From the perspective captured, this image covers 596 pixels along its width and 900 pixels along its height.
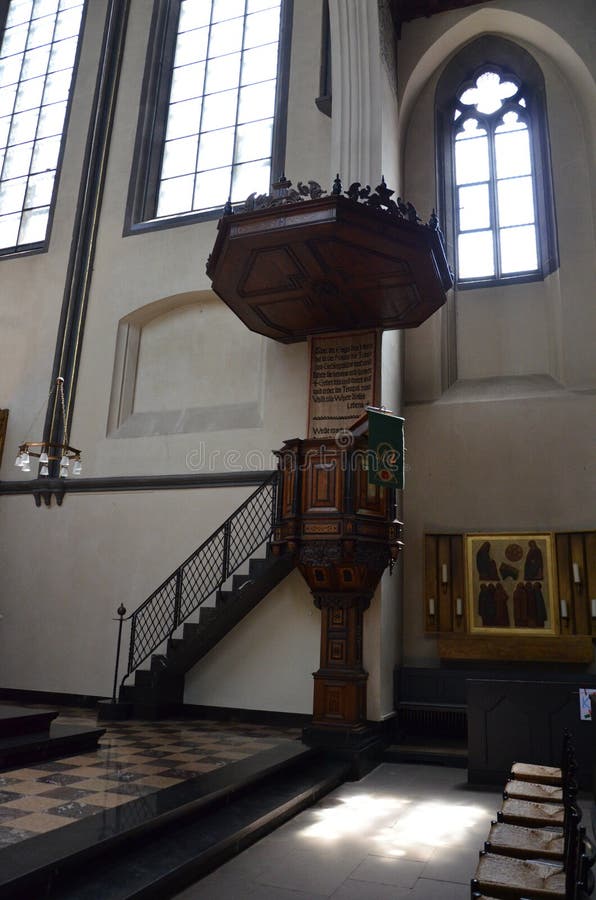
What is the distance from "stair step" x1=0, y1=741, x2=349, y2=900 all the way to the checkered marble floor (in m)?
0.19

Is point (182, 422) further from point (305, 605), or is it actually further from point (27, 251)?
point (27, 251)

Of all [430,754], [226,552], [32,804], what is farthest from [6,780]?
[430,754]

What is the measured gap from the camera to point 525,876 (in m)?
2.45

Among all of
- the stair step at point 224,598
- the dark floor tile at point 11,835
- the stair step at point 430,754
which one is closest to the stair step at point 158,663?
the stair step at point 224,598

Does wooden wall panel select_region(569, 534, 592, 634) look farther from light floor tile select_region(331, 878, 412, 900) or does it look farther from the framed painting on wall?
light floor tile select_region(331, 878, 412, 900)

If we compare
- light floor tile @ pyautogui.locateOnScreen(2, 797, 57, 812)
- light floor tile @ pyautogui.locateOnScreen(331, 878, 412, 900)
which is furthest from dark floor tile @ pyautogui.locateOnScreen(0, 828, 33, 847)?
light floor tile @ pyautogui.locateOnScreen(331, 878, 412, 900)

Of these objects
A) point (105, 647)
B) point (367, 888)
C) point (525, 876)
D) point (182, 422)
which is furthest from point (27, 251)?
point (525, 876)

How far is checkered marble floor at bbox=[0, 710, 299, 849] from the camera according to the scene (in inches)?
151

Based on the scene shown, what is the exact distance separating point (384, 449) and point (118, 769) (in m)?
3.37

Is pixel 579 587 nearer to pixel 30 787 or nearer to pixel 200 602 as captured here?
pixel 200 602

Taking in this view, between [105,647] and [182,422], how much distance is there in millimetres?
3014

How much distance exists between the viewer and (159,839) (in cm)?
382

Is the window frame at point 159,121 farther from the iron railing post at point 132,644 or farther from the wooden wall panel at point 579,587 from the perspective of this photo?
the wooden wall panel at point 579,587

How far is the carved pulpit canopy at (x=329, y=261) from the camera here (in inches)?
247
